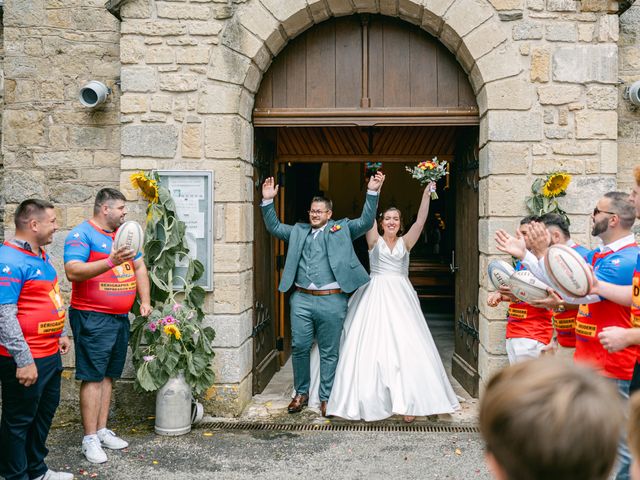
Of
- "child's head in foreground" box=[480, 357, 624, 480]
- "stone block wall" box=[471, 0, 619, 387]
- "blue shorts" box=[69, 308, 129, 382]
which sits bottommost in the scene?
"blue shorts" box=[69, 308, 129, 382]

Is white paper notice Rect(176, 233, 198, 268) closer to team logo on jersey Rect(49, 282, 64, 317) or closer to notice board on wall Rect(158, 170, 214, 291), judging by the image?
notice board on wall Rect(158, 170, 214, 291)

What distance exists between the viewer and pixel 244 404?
5.45 metres

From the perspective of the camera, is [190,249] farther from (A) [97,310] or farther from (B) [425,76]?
(B) [425,76]

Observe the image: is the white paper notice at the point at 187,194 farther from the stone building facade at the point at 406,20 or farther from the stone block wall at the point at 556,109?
the stone block wall at the point at 556,109

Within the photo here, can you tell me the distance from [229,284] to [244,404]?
1096 millimetres

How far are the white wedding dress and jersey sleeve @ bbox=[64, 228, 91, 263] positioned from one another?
2352 mm

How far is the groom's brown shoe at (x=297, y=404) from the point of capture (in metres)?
5.36

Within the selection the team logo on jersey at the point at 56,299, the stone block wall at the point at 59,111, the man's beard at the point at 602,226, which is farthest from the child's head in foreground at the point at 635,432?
the stone block wall at the point at 59,111

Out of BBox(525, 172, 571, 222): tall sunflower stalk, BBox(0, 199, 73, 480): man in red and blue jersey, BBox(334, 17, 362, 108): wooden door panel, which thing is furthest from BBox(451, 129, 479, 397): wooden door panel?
BBox(0, 199, 73, 480): man in red and blue jersey

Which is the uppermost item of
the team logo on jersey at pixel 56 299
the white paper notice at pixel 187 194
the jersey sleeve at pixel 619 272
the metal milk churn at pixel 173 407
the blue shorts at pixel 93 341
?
the white paper notice at pixel 187 194

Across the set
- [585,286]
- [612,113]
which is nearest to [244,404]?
[585,286]

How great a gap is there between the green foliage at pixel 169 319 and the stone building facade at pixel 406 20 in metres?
0.25

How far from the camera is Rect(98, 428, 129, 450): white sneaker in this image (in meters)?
4.54

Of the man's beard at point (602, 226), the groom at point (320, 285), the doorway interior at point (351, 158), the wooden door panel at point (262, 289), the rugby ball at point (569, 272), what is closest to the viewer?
the rugby ball at point (569, 272)
